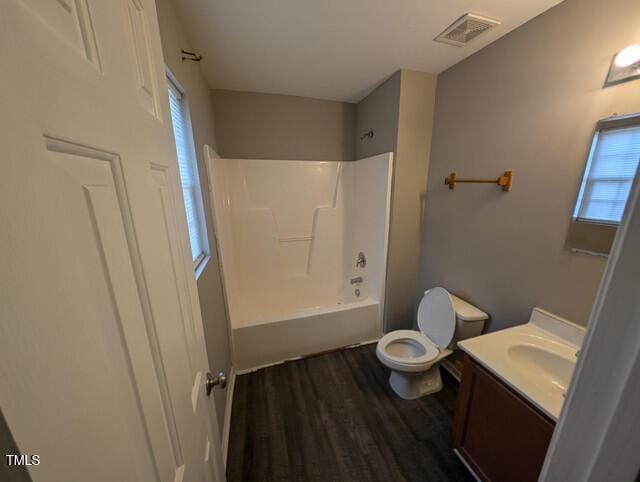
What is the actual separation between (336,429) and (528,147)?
2.07 m

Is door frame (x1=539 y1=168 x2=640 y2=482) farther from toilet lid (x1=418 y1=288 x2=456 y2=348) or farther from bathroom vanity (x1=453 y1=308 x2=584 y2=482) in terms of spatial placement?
toilet lid (x1=418 y1=288 x2=456 y2=348)

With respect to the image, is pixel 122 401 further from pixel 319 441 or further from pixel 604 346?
pixel 319 441

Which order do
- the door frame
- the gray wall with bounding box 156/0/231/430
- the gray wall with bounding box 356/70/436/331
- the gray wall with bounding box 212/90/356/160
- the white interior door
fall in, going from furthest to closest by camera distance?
the gray wall with bounding box 212/90/356/160 → the gray wall with bounding box 356/70/436/331 → the gray wall with bounding box 156/0/231/430 → the door frame → the white interior door

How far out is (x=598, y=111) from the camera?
1093 mm

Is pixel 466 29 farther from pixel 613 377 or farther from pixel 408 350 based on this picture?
pixel 408 350

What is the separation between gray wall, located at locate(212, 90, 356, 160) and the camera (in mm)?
2314

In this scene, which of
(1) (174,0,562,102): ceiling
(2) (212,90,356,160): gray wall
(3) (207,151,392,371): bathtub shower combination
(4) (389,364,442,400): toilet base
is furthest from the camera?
(2) (212,90,356,160): gray wall

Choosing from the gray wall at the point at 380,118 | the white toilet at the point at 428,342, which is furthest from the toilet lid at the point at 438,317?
the gray wall at the point at 380,118

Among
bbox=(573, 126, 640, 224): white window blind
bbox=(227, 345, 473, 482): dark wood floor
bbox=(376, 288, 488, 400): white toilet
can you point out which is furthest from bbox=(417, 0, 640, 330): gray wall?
bbox=(227, 345, 473, 482): dark wood floor

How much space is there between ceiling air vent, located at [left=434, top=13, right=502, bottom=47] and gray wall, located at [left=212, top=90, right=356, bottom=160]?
1.24 metres

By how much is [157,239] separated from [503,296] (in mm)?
1890

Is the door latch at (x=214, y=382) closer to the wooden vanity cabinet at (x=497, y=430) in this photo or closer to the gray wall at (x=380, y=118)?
the wooden vanity cabinet at (x=497, y=430)

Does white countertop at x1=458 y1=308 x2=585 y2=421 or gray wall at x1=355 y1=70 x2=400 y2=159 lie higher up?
gray wall at x1=355 y1=70 x2=400 y2=159

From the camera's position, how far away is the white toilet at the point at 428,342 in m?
1.62
